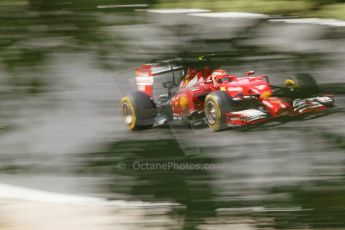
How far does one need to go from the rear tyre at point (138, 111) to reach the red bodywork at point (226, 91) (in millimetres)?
48

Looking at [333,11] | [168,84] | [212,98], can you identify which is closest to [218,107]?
[212,98]

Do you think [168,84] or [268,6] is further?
[168,84]

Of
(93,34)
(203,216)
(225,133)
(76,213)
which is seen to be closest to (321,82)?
(225,133)

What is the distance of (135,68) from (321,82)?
573 millimetres

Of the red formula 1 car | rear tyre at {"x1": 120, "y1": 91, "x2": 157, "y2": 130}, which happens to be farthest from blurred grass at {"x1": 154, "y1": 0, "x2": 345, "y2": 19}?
rear tyre at {"x1": 120, "y1": 91, "x2": 157, "y2": 130}

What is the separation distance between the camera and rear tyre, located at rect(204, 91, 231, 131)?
69.9 inches

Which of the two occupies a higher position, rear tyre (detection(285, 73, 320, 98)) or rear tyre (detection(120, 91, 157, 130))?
rear tyre (detection(285, 73, 320, 98))

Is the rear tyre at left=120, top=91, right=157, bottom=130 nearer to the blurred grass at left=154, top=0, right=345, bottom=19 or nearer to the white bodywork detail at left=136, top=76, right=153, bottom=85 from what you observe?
the white bodywork detail at left=136, top=76, right=153, bottom=85

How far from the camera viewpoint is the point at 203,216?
1.89 m

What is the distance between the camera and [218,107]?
178cm

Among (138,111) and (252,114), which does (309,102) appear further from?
(138,111)

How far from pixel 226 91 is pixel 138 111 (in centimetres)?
28

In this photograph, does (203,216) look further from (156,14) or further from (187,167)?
(156,14)

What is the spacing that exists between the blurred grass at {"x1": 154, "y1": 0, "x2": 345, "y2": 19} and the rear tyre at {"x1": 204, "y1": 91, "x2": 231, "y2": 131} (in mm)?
271
